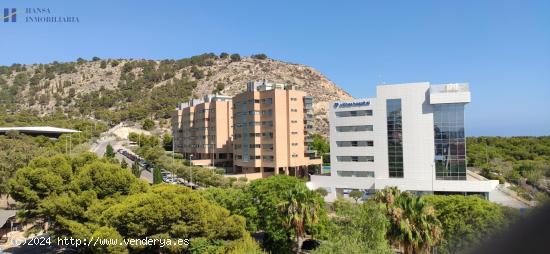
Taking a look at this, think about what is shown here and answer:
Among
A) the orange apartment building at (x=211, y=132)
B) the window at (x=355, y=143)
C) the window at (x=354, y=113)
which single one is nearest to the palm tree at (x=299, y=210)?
the window at (x=355, y=143)

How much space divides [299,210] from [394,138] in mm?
29094

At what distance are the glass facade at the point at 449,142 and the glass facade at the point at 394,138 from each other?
4224 mm

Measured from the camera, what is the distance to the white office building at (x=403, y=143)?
4728cm

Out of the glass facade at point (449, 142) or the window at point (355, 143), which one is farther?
the window at point (355, 143)

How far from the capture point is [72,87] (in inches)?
6531

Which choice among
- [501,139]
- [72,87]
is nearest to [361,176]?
[501,139]

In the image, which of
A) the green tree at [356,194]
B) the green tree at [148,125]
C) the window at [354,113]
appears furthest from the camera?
the green tree at [148,125]

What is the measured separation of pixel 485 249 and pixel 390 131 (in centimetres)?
5226

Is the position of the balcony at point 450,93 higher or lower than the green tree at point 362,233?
higher

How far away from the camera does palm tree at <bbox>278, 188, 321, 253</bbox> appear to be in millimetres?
25844

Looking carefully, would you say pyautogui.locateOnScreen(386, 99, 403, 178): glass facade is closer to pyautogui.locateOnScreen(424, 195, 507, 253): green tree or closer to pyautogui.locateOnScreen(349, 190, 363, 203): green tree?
pyautogui.locateOnScreen(349, 190, 363, 203): green tree

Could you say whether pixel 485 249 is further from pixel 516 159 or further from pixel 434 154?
pixel 516 159

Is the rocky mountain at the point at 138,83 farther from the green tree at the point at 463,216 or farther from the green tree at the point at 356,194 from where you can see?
the green tree at the point at 463,216

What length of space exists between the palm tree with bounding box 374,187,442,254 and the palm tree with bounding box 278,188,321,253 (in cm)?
557
